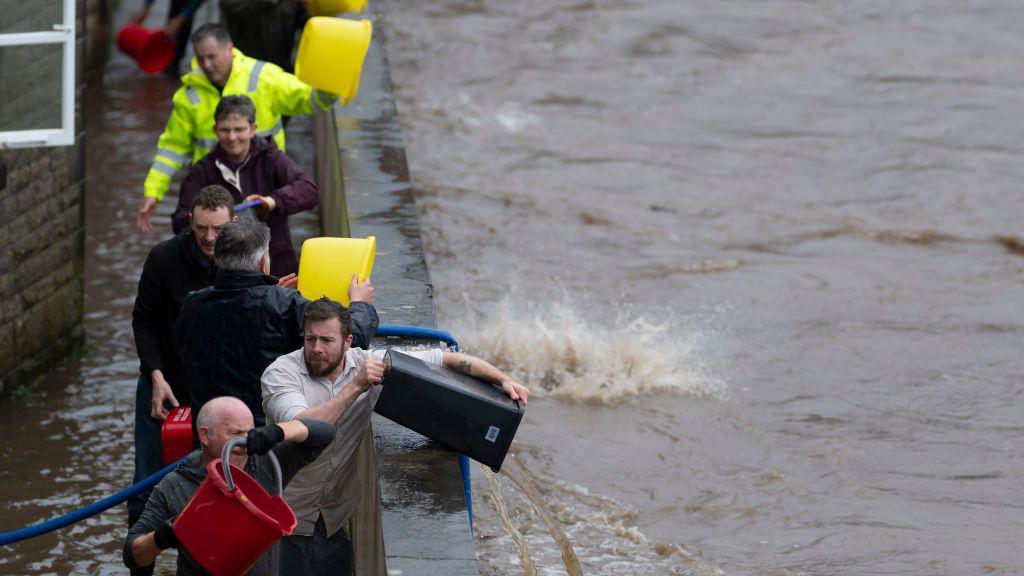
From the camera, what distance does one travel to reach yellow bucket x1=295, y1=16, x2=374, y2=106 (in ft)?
25.6

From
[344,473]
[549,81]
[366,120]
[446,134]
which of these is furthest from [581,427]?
[549,81]

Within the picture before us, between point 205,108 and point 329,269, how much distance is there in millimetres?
2024

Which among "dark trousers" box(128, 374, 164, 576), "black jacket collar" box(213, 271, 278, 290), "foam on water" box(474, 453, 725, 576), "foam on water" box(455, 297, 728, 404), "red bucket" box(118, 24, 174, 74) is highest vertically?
"black jacket collar" box(213, 271, 278, 290)

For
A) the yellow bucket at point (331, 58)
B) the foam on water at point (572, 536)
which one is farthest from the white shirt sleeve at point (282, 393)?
the yellow bucket at point (331, 58)

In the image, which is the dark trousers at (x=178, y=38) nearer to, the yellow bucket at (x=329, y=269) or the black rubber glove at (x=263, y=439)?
the yellow bucket at (x=329, y=269)

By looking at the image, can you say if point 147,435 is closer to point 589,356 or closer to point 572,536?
point 572,536

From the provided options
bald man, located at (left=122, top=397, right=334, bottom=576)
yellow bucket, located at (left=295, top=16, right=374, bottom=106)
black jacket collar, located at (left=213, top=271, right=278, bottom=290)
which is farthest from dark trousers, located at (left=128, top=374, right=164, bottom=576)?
yellow bucket, located at (left=295, top=16, right=374, bottom=106)

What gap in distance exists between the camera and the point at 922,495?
7777 millimetres

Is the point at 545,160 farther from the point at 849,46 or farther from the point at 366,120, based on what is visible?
the point at 849,46

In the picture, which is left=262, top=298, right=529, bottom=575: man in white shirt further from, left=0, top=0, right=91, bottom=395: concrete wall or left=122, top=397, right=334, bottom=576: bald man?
left=0, top=0, right=91, bottom=395: concrete wall

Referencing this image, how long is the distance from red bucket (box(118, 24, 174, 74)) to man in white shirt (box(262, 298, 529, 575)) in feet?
31.6

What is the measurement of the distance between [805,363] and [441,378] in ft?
17.0

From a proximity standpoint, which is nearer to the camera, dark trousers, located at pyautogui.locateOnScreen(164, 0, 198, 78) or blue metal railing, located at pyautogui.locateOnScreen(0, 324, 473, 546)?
blue metal railing, located at pyautogui.locateOnScreen(0, 324, 473, 546)

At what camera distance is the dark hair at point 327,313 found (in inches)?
185
